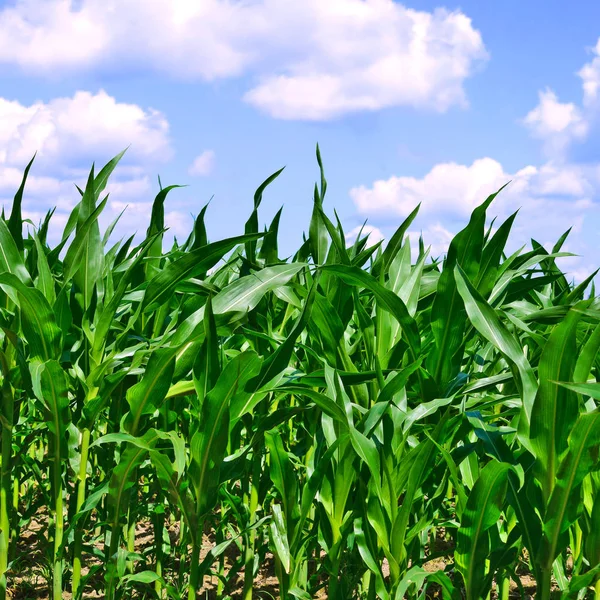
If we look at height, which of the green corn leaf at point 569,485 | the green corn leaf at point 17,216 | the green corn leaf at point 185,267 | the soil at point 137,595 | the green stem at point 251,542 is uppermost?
the green corn leaf at point 17,216

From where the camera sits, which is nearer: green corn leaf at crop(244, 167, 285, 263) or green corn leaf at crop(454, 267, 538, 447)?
green corn leaf at crop(454, 267, 538, 447)

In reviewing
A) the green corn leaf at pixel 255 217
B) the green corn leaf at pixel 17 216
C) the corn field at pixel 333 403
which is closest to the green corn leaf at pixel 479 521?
the corn field at pixel 333 403

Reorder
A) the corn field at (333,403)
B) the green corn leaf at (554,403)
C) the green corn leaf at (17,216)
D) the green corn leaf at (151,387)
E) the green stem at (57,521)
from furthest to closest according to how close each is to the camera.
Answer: the green corn leaf at (17,216) → the green stem at (57,521) → the green corn leaf at (151,387) → the corn field at (333,403) → the green corn leaf at (554,403)

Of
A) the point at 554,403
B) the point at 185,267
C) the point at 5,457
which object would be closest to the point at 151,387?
the point at 185,267

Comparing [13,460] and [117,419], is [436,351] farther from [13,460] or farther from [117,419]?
[13,460]

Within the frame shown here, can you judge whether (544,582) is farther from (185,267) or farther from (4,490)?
(4,490)

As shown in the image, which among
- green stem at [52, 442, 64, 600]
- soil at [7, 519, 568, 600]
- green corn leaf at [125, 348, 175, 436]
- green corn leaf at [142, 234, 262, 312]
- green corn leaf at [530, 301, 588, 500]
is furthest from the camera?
soil at [7, 519, 568, 600]

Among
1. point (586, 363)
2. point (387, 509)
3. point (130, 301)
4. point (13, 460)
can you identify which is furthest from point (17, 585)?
point (586, 363)

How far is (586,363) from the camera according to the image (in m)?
1.25

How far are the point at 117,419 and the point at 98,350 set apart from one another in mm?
289

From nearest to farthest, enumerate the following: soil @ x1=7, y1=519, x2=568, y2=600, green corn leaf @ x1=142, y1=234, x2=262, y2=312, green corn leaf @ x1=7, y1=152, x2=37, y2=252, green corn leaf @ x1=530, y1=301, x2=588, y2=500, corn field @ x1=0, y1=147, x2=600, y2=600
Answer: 1. green corn leaf @ x1=530, y1=301, x2=588, y2=500
2. corn field @ x1=0, y1=147, x2=600, y2=600
3. green corn leaf @ x1=142, y1=234, x2=262, y2=312
4. green corn leaf @ x1=7, y1=152, x2=37, y2=252
5. soil @ x1=7, y1=519, x2=568, y2=600

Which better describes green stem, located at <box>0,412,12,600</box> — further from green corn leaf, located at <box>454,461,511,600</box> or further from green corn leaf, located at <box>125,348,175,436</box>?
green corn leaf, located at <box>454,461,511,600</box>

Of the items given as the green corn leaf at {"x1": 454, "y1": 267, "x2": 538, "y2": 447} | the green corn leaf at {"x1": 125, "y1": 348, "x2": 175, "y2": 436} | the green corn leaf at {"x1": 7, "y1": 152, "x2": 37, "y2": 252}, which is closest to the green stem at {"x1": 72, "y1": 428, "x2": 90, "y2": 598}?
the green corn leaf at {"x1": 125, "y1": 348, "x2": 175, "y2": 436}

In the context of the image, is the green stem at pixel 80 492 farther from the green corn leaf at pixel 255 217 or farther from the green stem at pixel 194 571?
the green corn leaf at pixel 255 217
